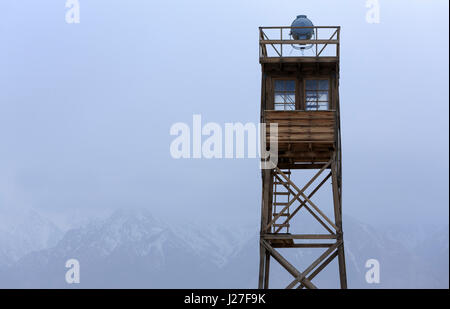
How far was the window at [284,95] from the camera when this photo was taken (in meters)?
38.0

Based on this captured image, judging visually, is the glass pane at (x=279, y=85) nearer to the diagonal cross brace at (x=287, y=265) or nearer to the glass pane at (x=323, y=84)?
the glass pane at (x=323, y=84)

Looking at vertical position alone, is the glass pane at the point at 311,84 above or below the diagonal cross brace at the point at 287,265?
above

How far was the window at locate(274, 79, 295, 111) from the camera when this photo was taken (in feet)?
125

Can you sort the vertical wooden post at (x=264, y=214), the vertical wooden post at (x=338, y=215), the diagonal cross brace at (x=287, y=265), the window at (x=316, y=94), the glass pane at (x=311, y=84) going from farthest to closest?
the glass pane at (x=311, y=84), the window at (x=316, y=94), the vertical wooden post at (x=264, y=214), the diagonal cross brace at (x=287, y=265), the vertical wooden post at (x=338, y=215)

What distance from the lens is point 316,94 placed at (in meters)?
38.2

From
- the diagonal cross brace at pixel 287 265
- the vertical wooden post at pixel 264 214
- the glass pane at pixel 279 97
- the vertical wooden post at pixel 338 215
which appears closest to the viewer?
the vertical wooden post at pixel 338 215

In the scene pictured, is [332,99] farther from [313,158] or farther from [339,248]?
[339,248]

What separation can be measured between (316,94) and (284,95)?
140 centimetres

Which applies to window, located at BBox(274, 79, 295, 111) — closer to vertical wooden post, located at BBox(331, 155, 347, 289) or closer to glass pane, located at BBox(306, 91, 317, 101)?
glass pane, located at BBox(306, 91, 317, 101)

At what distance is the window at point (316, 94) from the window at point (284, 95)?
2.04 ft
